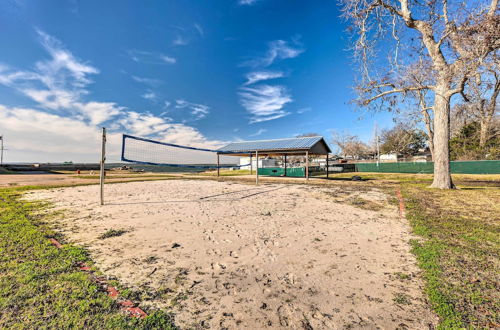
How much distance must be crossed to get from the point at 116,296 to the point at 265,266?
1804 mm

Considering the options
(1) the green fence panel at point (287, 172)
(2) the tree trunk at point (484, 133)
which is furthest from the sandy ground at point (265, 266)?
(2) the tree trunk at point (484, 133)

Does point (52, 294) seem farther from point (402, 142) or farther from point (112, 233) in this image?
point (402, 142)

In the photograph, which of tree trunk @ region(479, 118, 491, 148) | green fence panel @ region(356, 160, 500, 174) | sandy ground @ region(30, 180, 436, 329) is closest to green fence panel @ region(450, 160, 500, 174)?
green fence panel @ region(356, 160, 500, 174)

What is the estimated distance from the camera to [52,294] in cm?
209

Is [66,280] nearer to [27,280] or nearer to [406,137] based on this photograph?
[27,280]

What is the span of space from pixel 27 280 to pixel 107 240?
4.56ft

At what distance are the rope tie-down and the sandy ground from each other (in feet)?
0.44

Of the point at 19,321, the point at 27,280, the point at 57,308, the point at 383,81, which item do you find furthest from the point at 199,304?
the point at 383,81

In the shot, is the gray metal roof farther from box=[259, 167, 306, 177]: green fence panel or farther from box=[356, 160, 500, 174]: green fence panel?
box=[356, 160, 500, 174]: green fence panel

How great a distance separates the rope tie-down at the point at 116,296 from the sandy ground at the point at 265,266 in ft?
0.44

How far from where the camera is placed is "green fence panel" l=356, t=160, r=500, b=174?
2216cm

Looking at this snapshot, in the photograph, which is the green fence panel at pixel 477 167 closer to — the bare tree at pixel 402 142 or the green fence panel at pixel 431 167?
the green fence panel at pixel 431 167

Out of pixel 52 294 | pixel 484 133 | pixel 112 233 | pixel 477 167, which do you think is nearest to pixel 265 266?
pixel 52 294

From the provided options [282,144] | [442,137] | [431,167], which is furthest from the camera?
[431,167]
